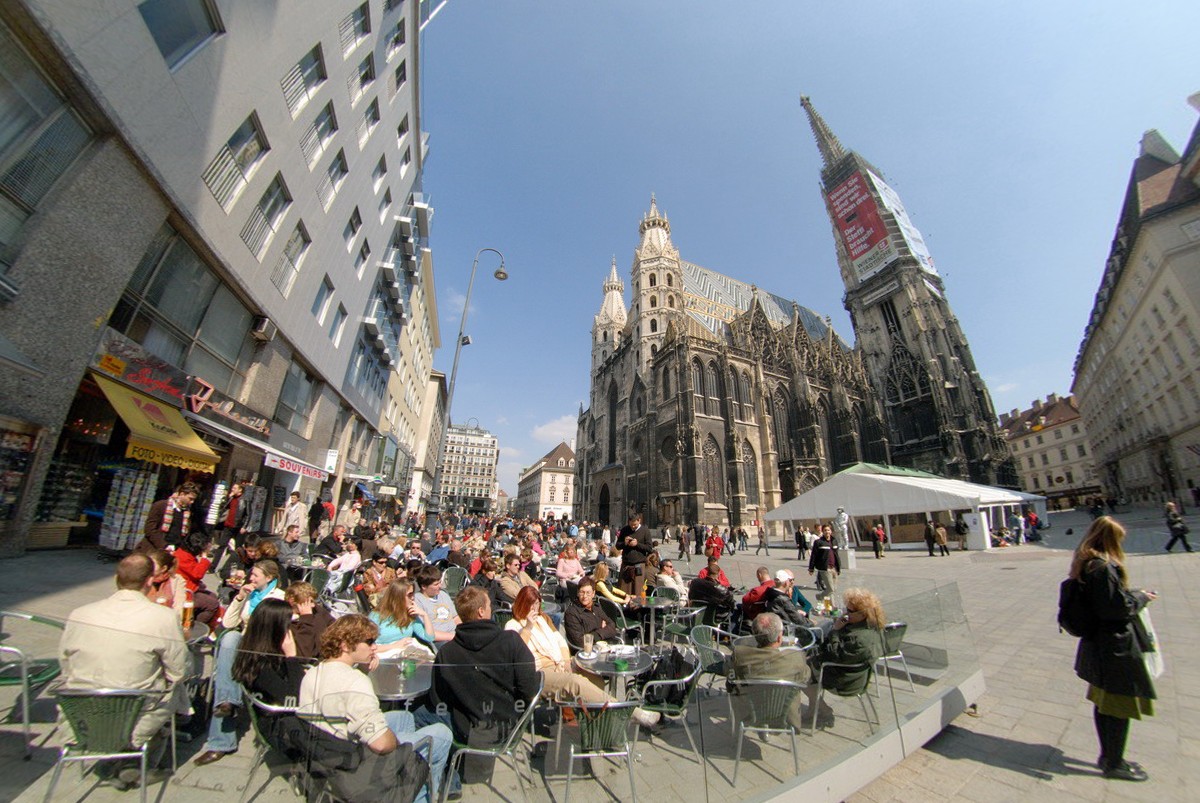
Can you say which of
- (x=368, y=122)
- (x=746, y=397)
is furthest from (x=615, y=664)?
(x=746, y=397)

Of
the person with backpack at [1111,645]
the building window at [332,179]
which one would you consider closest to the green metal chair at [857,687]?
the person with backpack at [1111,645]

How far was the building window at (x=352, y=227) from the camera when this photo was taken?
13964 mm

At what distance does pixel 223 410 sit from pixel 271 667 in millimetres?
8841

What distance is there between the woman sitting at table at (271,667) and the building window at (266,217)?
389 inches

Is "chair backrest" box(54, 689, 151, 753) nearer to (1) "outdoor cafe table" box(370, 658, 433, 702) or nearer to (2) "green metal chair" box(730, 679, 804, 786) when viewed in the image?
(1) "outdoor cafe table" box(370, 658, 433, 702)

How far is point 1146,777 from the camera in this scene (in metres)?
2.86

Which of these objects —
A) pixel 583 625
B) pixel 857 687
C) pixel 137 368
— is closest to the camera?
pixel 857 687

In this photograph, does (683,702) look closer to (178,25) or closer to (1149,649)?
(1149,649)

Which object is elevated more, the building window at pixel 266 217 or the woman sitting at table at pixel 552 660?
the building window at pixel 266 217

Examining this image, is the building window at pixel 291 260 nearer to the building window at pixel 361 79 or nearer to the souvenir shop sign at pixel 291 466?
the souvenir shop sign at pixel 291 466

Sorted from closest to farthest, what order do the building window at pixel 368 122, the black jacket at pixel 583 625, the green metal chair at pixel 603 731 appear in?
the green metal chair at pixel 603 731 → the black jacket at pixel 583 625 → the building window at pixel 368 122

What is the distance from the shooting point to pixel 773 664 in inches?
120

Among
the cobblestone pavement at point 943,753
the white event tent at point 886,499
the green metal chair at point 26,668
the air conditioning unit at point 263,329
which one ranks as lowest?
the cobblestone pavement at point 943,753

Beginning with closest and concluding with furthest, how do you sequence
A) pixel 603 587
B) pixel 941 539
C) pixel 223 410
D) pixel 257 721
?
pixel 257 721 < pixel 603 587 < pixel 223 410 < pixel 941 539
